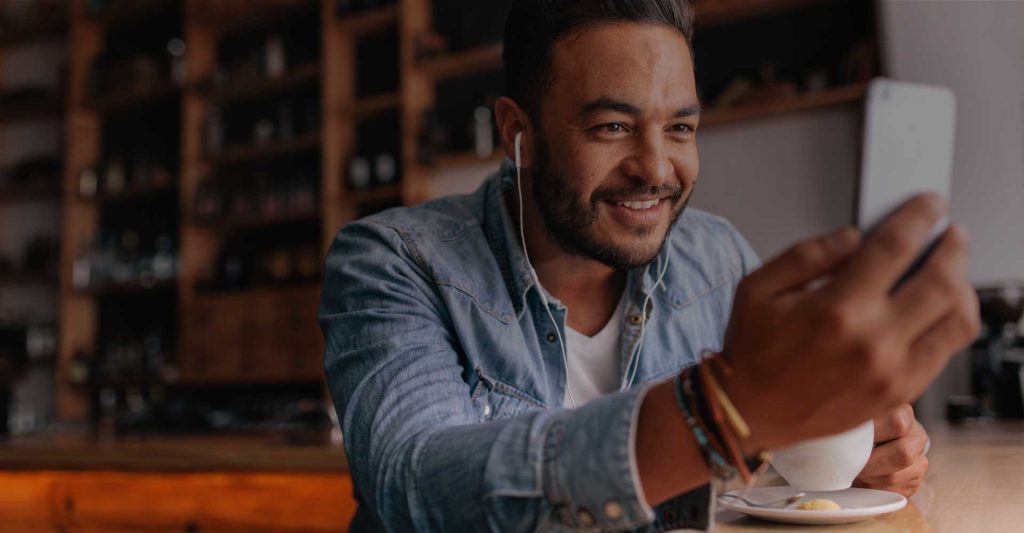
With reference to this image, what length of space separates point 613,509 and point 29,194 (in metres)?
5.62

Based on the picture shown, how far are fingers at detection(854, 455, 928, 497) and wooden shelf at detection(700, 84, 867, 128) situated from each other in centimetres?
209

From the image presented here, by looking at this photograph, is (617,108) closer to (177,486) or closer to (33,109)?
(177,486)

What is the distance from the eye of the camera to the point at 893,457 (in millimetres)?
1039

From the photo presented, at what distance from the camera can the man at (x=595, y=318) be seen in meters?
0.56

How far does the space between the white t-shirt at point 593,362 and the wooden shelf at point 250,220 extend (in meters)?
3.03

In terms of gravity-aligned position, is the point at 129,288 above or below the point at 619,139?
below

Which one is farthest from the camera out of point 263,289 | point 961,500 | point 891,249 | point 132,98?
point 132,98

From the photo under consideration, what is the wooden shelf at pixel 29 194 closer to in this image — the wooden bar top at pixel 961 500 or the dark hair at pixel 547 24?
the dark hair at pixel 547 24

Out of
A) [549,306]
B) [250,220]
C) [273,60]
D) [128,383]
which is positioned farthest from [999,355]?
[128,383]

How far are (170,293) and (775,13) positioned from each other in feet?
12.0

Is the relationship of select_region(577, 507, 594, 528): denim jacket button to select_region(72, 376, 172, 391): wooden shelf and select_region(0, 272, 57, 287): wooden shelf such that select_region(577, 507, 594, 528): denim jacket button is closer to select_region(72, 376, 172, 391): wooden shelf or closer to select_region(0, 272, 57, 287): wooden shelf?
select_region(72, 376, 172, 391): wooden shelf

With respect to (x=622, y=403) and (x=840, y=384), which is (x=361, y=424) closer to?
(x=622, y=403)

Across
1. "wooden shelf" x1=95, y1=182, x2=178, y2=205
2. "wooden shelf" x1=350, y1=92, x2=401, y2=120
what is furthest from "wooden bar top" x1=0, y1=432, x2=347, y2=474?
"wooden shelf" x1=95, y1=182, x2=178, y2=205

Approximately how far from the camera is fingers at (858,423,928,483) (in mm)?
1038
